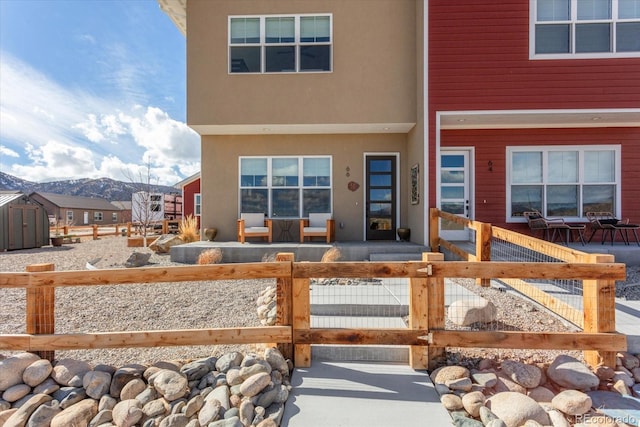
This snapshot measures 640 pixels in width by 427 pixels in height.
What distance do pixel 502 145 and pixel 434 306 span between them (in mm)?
6196

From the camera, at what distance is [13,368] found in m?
2.55

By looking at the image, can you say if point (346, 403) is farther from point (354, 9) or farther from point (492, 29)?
point (354, 9)

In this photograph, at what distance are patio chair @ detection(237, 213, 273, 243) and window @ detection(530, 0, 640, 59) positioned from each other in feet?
22.7

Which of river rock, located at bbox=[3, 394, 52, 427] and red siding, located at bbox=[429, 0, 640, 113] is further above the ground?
red siding, located at bbox=[429, 0, 640, 113]

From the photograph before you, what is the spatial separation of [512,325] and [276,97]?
6.32 meters

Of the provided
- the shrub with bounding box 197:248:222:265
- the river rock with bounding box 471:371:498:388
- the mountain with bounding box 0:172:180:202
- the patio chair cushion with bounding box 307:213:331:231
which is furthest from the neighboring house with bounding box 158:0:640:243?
the mountain with bounding box 0:172:180:202

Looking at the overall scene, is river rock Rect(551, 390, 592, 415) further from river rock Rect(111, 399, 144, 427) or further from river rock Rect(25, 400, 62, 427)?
river rock Rect(25, 400, 62, 427)

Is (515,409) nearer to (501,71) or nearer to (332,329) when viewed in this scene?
(332,329)

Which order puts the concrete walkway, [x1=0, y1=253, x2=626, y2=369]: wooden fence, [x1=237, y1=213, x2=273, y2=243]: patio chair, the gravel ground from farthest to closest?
1. [x1=237, y1=213, x2=273, y2=243]: patio chair
2. the gravel ground
3. [x1=0, y1=253, x2=626, y2=369]: wooden fence
4. the concrete walkway

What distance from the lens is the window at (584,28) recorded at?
599cm

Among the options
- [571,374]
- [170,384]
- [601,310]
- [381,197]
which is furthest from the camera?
[381,197]

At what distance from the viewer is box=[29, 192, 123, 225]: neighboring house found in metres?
36.7

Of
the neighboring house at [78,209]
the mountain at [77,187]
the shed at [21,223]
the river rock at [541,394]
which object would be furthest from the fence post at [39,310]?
the mountain at [77,187]

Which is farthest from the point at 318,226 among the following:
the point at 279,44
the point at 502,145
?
the point at 502,145
